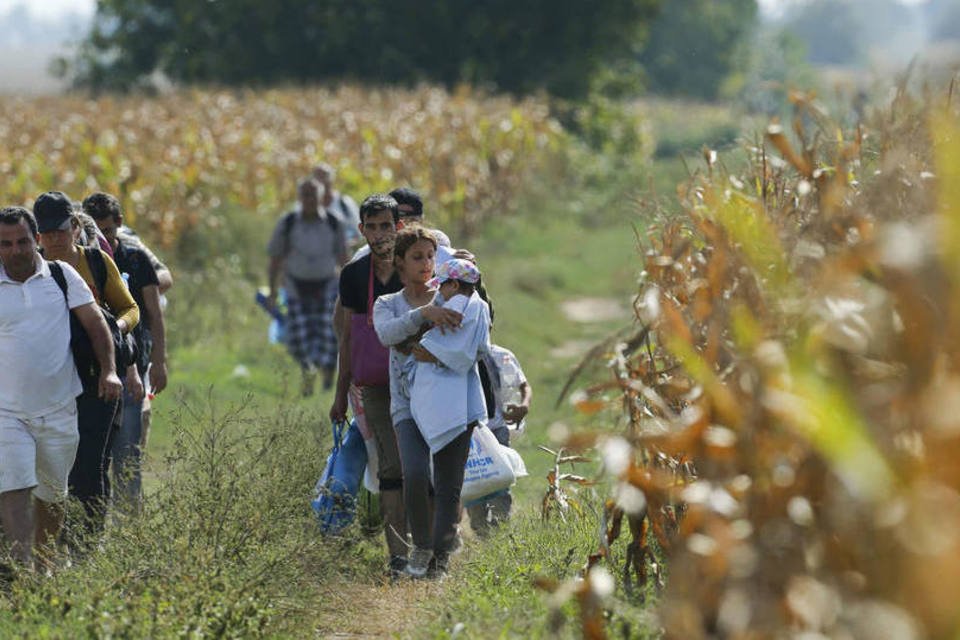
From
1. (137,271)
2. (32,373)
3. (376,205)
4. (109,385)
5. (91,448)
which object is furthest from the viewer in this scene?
(137,271)

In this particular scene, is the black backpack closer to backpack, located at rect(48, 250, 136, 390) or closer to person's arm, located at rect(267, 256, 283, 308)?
person's arm, located at rect(267, 256, 283, 308)

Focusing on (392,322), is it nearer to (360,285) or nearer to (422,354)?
(422,354)

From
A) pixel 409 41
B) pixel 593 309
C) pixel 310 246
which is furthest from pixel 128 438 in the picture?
pixel 409 41

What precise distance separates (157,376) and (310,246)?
176 inches

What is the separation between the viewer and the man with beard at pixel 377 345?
26.0ft

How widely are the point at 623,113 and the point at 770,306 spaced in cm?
4109

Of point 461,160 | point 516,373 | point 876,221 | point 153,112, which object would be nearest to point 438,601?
point 516,373

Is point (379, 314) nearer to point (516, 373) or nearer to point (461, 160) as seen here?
point (516, 373)

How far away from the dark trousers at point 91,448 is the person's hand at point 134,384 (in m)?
0.27

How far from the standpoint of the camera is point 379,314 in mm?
7574

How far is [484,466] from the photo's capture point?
7.76 meters

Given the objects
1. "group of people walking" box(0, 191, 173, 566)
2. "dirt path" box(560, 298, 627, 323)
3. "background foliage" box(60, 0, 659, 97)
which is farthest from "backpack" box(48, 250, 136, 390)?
"background foliage" box(60, 0, 659, 97)

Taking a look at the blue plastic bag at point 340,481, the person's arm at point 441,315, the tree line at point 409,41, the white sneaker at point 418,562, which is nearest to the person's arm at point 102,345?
→ the blue plastic bag at point 340,481

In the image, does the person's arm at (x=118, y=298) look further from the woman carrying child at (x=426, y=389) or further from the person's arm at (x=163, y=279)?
the woman carrying child at (x=426, y=389)
